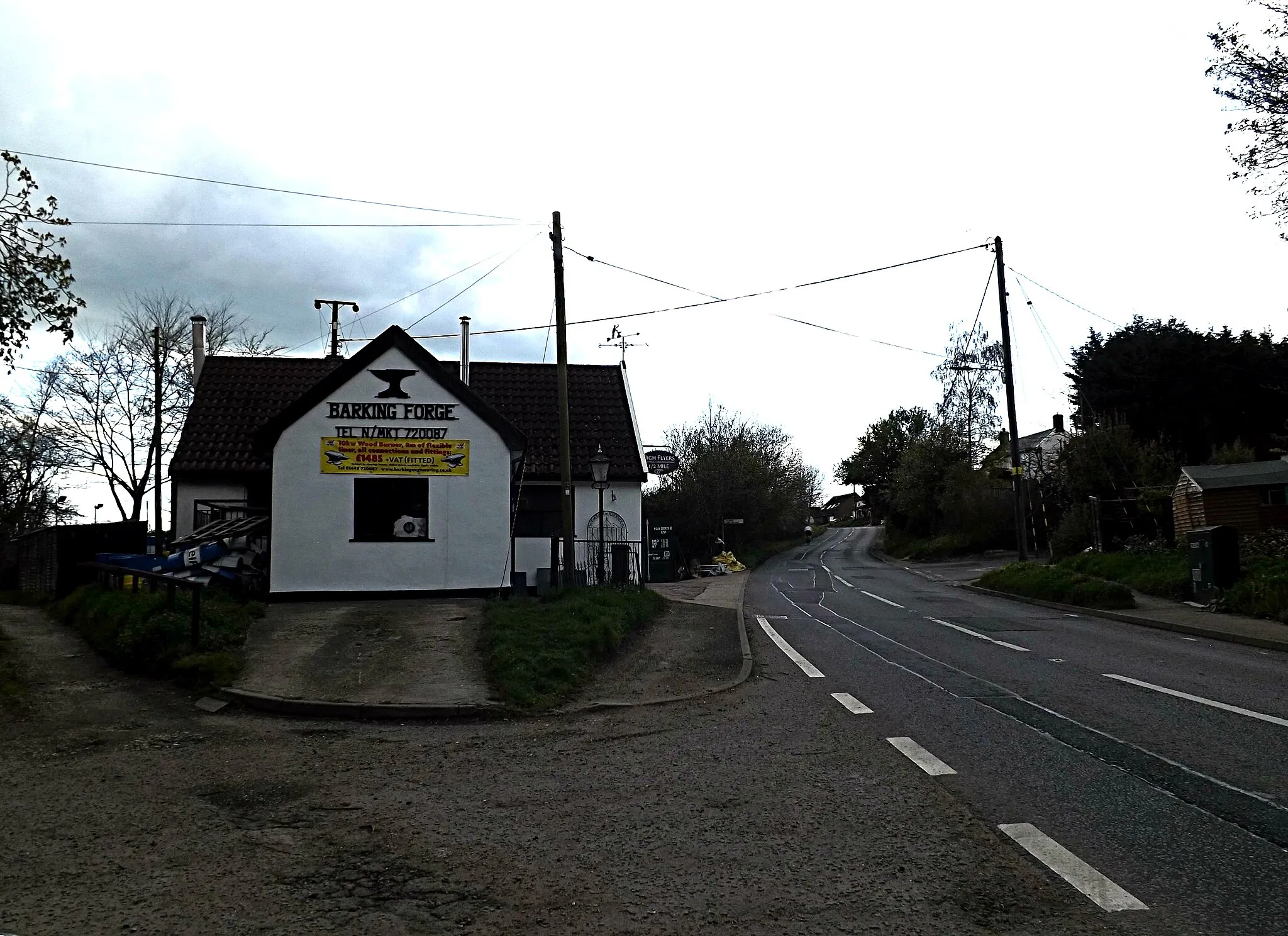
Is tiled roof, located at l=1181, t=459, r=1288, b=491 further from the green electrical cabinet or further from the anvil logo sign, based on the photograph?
the anvil logo sign

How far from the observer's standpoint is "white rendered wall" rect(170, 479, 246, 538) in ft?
82.8

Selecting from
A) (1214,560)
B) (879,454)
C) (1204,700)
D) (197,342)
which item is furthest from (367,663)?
(879,454)

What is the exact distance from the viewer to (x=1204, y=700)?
935 cm

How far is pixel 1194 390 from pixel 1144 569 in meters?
25.5

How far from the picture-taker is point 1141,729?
796 centimetres

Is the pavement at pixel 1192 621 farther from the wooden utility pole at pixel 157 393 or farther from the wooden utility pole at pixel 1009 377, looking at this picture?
the wooden utility pole at pixel 157 393

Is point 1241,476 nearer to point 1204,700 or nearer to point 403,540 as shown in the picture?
point 1204,700

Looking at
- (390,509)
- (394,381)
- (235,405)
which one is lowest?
(390,509)

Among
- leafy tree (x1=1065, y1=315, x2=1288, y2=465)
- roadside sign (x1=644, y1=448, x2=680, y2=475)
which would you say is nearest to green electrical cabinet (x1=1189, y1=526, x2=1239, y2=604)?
roadside sign (x1=644, y1=448, x2=680, y2=475)

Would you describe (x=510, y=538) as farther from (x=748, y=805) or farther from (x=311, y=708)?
(x=748, y=805)

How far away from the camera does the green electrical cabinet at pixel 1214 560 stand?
1909 centimetres

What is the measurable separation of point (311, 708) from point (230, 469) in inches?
705

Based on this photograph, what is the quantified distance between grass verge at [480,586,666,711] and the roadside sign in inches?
494

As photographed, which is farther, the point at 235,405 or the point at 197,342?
the point at 197,342
